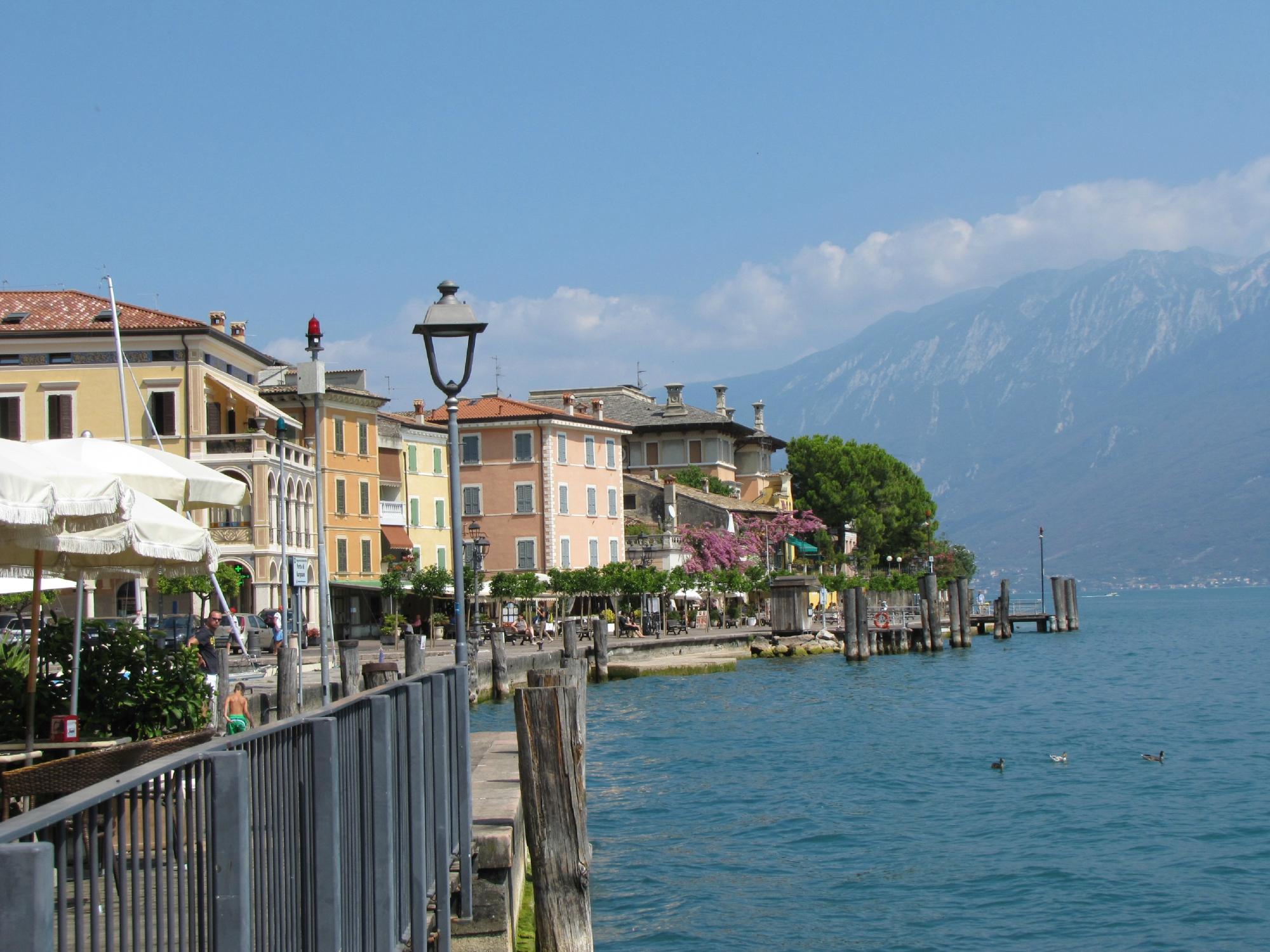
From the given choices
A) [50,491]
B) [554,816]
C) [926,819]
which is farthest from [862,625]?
[50,491]

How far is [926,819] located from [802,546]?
6713cm

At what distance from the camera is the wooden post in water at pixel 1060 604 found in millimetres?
82562

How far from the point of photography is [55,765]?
7234 mm

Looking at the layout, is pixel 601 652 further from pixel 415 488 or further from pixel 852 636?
pixel 415 488

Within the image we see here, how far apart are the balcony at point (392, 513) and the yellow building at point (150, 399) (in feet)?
33.6

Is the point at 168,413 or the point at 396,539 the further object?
the point at 396,539

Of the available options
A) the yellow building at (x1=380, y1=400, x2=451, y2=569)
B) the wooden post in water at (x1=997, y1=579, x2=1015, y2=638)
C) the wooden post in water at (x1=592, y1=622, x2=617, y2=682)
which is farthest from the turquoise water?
the wooden post in water at (x1=997, y1=579, x2=1015, y2=638)

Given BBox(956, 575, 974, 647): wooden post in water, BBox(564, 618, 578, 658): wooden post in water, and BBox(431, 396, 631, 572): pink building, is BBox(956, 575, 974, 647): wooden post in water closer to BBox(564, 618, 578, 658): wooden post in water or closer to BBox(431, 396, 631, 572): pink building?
BBox(431, 396, 631, 572): pink building

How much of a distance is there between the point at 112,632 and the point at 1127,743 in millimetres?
23871

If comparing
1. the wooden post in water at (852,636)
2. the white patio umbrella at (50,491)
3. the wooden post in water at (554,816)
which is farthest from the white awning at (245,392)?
the white patio umbrella at (50,491)

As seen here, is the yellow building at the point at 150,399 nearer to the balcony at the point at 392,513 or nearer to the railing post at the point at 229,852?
the balcony at the point at 392,513

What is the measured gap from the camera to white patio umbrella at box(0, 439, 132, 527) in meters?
8.44

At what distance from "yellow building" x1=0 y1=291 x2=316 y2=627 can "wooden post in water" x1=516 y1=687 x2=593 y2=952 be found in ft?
126

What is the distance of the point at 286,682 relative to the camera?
22.5 m
